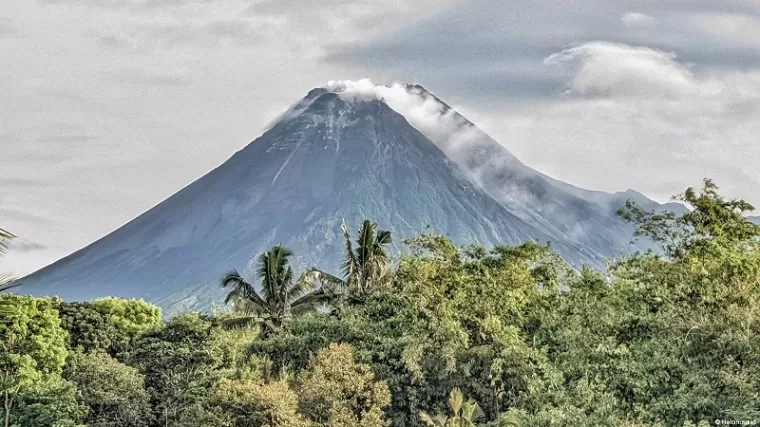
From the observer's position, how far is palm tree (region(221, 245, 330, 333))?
30469 millimetres

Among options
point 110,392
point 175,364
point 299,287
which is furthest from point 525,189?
point 110,392

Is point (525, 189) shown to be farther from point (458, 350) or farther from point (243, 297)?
point (458, 350)

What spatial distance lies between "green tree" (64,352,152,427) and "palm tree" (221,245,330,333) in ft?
20.5

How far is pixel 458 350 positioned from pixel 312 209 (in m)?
107

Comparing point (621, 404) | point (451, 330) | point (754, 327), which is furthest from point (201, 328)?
point (754, 327)

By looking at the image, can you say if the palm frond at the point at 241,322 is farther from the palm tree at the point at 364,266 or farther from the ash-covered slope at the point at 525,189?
the ash-covered slope at the point at 525,189

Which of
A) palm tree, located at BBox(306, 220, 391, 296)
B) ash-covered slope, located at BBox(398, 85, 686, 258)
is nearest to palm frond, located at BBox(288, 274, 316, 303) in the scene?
palm tree, located at BBox(306, 220, 391, 296)

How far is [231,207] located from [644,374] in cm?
12043

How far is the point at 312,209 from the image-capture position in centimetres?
12712

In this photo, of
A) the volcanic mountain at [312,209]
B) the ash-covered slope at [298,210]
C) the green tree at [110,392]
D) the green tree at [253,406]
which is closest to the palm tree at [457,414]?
the green tree at [253,406]

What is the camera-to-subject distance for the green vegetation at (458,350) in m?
16.9

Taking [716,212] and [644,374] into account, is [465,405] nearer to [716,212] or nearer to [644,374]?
[644,374]

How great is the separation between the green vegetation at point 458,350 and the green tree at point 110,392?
0.17 ft

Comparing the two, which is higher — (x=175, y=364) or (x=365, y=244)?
(x=365, y=244)
